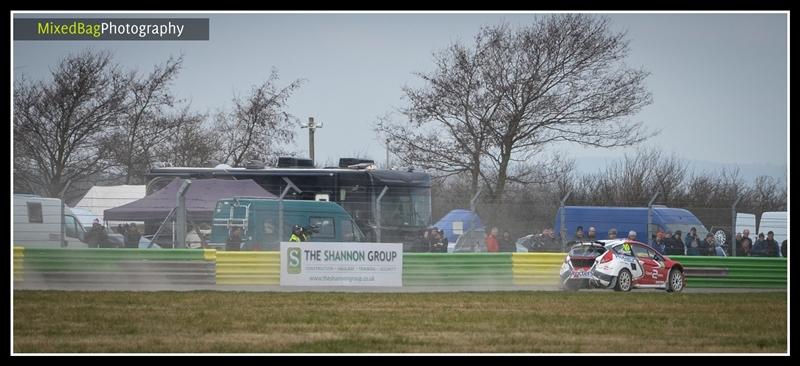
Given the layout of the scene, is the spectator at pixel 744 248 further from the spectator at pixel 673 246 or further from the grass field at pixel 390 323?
the grass field at pixel 390 323

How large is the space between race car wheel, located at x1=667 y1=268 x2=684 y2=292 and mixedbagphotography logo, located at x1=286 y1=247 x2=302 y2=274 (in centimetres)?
736

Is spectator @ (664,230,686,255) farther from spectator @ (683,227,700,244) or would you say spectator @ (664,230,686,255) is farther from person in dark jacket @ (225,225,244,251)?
person in dark jacket @ (225,225,244,251)

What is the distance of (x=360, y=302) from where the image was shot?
17469 millimetres

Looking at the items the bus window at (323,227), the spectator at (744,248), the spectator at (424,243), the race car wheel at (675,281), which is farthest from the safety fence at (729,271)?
the bus window at (323,227)

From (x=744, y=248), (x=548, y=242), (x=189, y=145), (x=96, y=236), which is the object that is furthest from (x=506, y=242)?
(x=189, y=145)

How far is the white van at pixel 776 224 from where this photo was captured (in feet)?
78.8

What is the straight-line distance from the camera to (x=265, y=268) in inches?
834

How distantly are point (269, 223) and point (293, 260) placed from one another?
184cm

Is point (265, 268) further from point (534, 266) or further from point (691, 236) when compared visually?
point (691, 236)

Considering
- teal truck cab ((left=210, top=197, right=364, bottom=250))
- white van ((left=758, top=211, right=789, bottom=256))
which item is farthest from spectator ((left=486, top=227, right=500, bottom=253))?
white van ((left=758, top=211, right=789, bottom=256))

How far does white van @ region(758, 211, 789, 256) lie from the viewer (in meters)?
24.0
